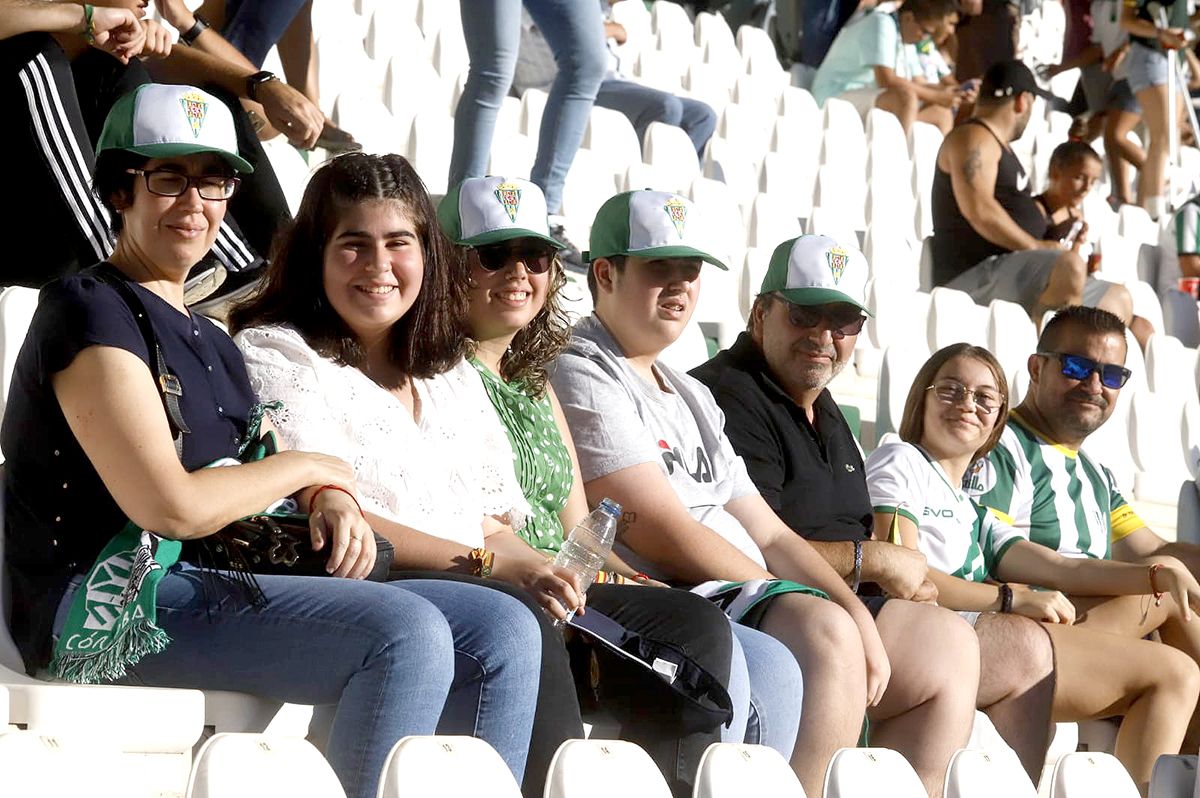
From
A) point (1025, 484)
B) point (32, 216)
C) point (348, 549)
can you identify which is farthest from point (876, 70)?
point (348, 549)

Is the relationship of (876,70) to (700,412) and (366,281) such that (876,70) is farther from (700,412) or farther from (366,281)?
(366,281)

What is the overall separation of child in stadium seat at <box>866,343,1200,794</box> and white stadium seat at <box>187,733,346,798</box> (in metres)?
1.95

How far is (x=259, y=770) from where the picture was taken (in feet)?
5.36

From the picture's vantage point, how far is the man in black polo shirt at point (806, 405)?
3.50 m

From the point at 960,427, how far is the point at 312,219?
1692mm

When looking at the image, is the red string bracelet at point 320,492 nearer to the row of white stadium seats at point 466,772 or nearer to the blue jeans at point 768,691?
the row of white stadium seats at point 466,772

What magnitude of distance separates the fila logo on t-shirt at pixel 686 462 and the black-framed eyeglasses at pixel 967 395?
78 centimetres

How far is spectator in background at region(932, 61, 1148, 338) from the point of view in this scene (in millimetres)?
6168

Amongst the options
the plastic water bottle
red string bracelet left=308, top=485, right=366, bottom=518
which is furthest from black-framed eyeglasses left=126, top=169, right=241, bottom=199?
the plastic water bottle

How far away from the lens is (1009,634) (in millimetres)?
3404

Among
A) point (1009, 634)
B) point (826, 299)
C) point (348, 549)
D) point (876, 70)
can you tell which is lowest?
point (1009, 634)

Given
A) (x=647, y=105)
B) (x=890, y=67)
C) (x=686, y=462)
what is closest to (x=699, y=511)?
(x=686, y=462)

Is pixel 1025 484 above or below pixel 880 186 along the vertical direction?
below

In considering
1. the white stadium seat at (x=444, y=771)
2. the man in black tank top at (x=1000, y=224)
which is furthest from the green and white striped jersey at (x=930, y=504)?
the man in black tank top at (x=1000, y=224)
